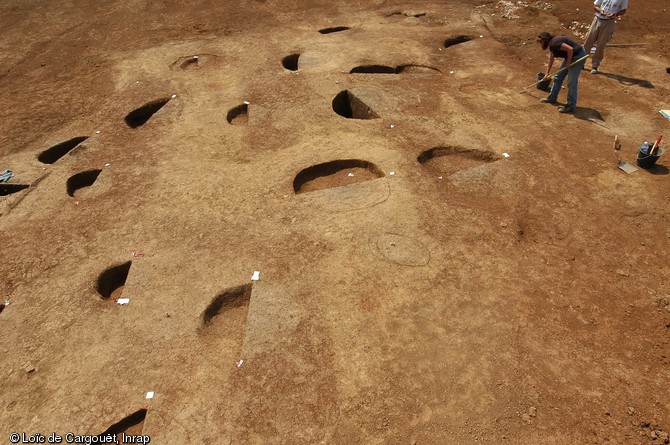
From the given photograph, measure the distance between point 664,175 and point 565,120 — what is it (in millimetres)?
2186

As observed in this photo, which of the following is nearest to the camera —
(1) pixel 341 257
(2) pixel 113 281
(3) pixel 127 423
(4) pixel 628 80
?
(3) pixel 127 423

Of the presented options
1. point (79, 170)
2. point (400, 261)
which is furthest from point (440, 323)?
point (79, 170)

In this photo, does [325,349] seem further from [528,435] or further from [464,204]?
[464,204]

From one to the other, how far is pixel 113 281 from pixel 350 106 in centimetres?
643

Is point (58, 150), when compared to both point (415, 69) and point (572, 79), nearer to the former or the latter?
point (415, 69)

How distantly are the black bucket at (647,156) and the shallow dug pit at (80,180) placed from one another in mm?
9912

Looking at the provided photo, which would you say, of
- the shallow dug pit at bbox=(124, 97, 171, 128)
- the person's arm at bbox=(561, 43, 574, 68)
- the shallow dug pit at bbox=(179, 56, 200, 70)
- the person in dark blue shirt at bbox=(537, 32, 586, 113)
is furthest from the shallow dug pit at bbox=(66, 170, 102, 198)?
the person's arm at bbox=(561, 43, 574, 68)

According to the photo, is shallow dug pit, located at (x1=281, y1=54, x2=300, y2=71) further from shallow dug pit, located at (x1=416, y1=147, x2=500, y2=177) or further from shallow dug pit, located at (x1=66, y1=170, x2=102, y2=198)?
shallow dug pit, located at (x1=66, y1=170, x2=102, y2=198)

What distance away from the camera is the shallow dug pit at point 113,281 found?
6121 millimetres

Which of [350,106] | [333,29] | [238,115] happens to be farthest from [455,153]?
[333,29]

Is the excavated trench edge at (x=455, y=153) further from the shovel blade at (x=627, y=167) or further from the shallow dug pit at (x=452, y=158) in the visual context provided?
the shovel blade at (x=627, y=167)

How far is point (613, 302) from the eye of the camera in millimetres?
5492

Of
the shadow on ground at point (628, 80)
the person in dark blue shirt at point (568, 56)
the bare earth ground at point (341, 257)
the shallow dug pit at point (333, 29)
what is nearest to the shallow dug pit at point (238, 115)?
the bare earth ground at point (341, 257)

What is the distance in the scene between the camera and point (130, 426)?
4.66 meters
